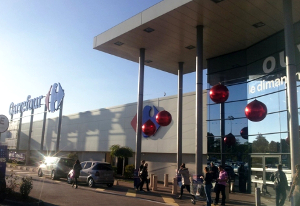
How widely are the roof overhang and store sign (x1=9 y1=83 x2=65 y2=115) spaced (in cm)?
1227

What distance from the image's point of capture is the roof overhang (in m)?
14.1

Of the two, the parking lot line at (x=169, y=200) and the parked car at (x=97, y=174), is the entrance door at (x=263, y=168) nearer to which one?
the parking lot line at (x=169, y=200)

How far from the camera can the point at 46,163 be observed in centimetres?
2245

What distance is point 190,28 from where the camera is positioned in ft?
53.8

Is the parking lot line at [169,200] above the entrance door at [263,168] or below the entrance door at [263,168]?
below

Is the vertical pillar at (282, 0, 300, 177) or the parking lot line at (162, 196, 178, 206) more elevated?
the vertical pillar at (282, 0, 300, 177)

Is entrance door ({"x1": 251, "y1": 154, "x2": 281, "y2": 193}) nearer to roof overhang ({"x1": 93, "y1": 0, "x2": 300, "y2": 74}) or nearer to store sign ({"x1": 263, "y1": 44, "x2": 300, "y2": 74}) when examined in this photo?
store sign ({"x1": 263, "y1": 44, "x2": 300, "y2": 74})

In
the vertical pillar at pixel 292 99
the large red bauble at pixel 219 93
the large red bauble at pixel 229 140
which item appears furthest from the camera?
the large red bauble at pixel 229 140

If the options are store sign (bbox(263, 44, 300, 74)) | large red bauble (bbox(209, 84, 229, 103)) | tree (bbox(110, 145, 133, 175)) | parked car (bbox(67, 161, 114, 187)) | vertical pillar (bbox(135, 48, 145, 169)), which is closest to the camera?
large red bauble (bbox(209, 84, 229, 103))

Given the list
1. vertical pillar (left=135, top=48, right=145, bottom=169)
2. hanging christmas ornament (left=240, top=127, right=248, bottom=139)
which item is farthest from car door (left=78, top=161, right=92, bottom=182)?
hanging christmas ornament (left=240, top=127, right=248, bottom=139)

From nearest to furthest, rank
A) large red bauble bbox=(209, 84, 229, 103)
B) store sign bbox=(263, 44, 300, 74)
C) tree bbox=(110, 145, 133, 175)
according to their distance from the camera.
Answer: large red bauble bbox=(209, 84, 229, 103) < store sign bbox=(263, 44, 300, 74) < tree bbox=(110, 145, 133, 175)

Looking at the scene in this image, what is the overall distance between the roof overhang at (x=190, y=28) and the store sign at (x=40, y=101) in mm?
12267

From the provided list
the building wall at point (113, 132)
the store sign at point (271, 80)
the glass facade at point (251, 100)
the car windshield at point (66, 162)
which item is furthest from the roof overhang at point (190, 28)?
the car windshield at point (66, 162)

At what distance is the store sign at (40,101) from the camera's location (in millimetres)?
31156
